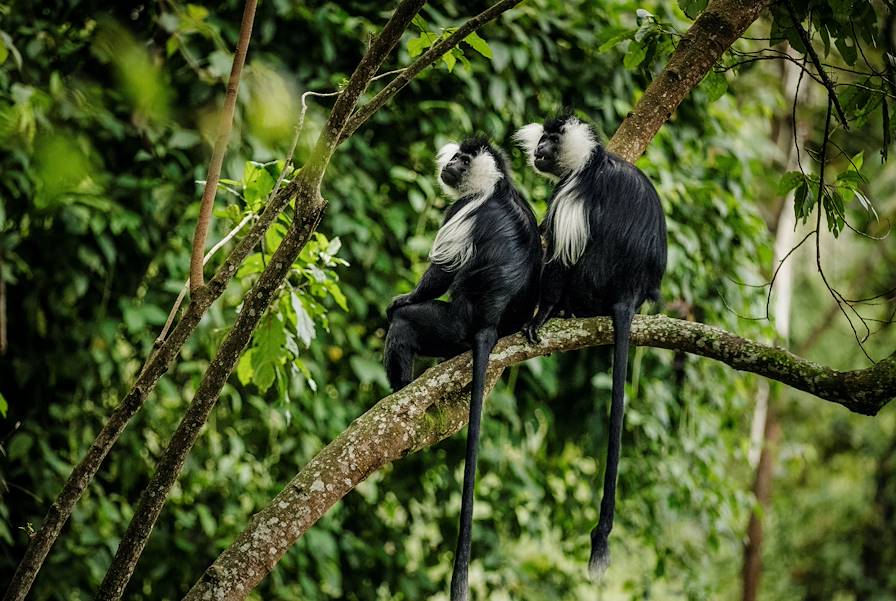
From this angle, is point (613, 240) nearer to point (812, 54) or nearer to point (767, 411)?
point (812, 54)

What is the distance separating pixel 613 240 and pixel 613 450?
2.14 ft

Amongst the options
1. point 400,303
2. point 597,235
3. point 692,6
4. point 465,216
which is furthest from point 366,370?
point 692,6

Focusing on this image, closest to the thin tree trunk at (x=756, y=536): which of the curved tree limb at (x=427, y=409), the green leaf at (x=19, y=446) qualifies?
the curved tree limb at (x=427, y=409)

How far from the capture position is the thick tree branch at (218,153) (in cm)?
142

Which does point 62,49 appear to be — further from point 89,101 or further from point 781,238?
point 781,238

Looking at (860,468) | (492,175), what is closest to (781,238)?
(860,468)

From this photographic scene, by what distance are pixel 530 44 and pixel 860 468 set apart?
5604 mm

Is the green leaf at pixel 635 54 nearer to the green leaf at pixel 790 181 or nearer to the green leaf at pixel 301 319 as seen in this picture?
the green leaf at pixel 790 181

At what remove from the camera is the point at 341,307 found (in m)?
2.73

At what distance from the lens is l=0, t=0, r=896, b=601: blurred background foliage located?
280 centimetres

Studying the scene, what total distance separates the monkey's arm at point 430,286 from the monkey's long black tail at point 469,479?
0.43 m

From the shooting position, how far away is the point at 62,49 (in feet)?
9.33

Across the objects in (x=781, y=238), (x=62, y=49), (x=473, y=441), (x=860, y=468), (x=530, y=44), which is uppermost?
(x=781, y=238)

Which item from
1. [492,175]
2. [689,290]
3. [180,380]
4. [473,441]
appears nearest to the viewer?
[473,441]
